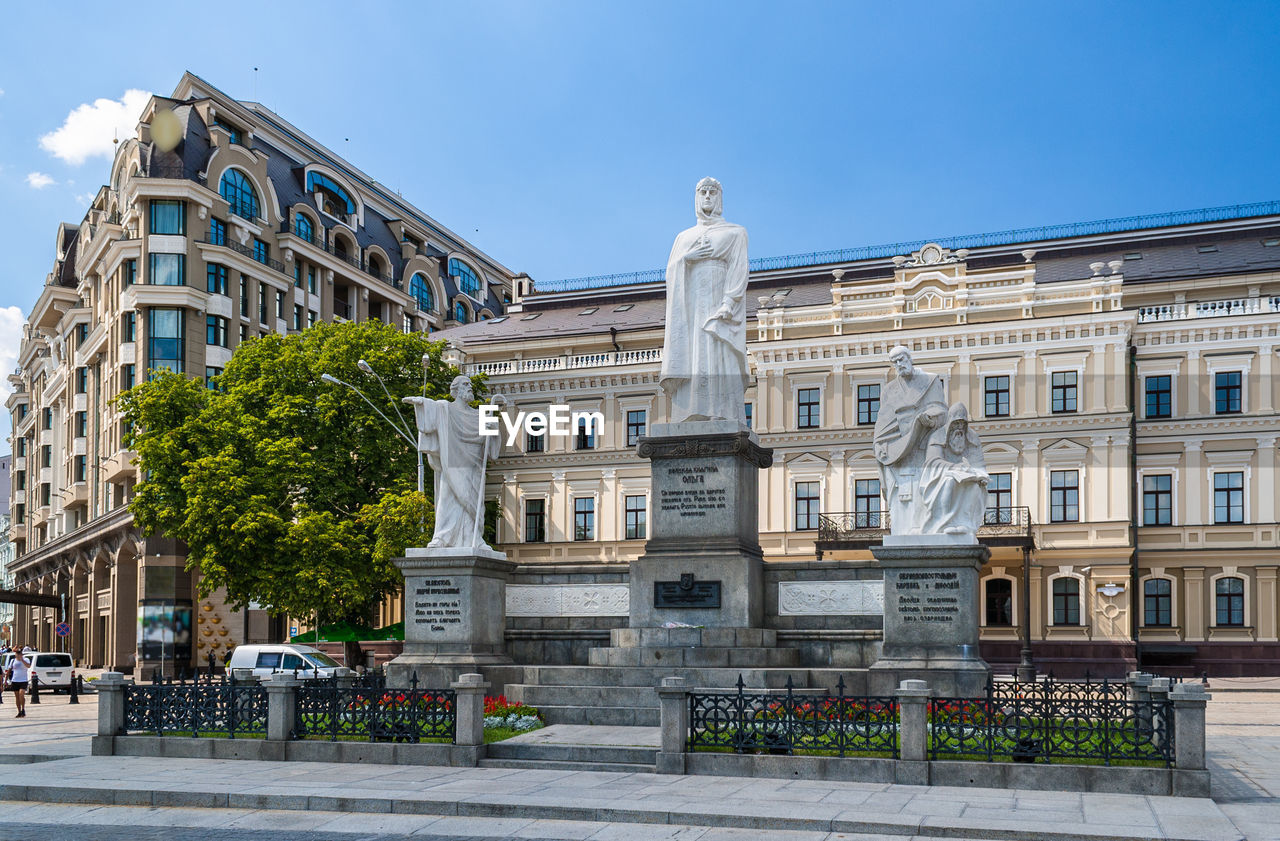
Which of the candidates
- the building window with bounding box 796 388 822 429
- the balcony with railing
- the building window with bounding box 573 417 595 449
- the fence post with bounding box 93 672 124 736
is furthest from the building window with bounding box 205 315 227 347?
the fence post with bounding box 93 672 124 736

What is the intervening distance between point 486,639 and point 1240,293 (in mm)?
41225

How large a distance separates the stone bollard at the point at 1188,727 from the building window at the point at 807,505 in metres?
39.0

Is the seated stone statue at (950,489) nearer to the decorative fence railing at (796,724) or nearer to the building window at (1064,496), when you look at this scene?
the decorative fence railing at (796,724)

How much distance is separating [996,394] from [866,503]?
6321 mm

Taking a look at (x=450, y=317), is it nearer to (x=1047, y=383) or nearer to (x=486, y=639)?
(x=1047, y=383)

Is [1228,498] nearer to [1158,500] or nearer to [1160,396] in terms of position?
[1158,500]

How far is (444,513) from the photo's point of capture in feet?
64.1

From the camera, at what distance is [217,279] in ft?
191

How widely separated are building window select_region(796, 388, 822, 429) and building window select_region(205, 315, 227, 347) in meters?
25.0

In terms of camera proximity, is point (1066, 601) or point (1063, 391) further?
point (1063, 391)

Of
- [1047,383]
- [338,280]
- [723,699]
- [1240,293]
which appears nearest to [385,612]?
[338,280]

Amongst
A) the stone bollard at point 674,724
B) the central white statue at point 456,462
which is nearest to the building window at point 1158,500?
the central white statue at point 456,462

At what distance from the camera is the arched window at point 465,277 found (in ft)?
266

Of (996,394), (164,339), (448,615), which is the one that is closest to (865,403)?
(996,394)
